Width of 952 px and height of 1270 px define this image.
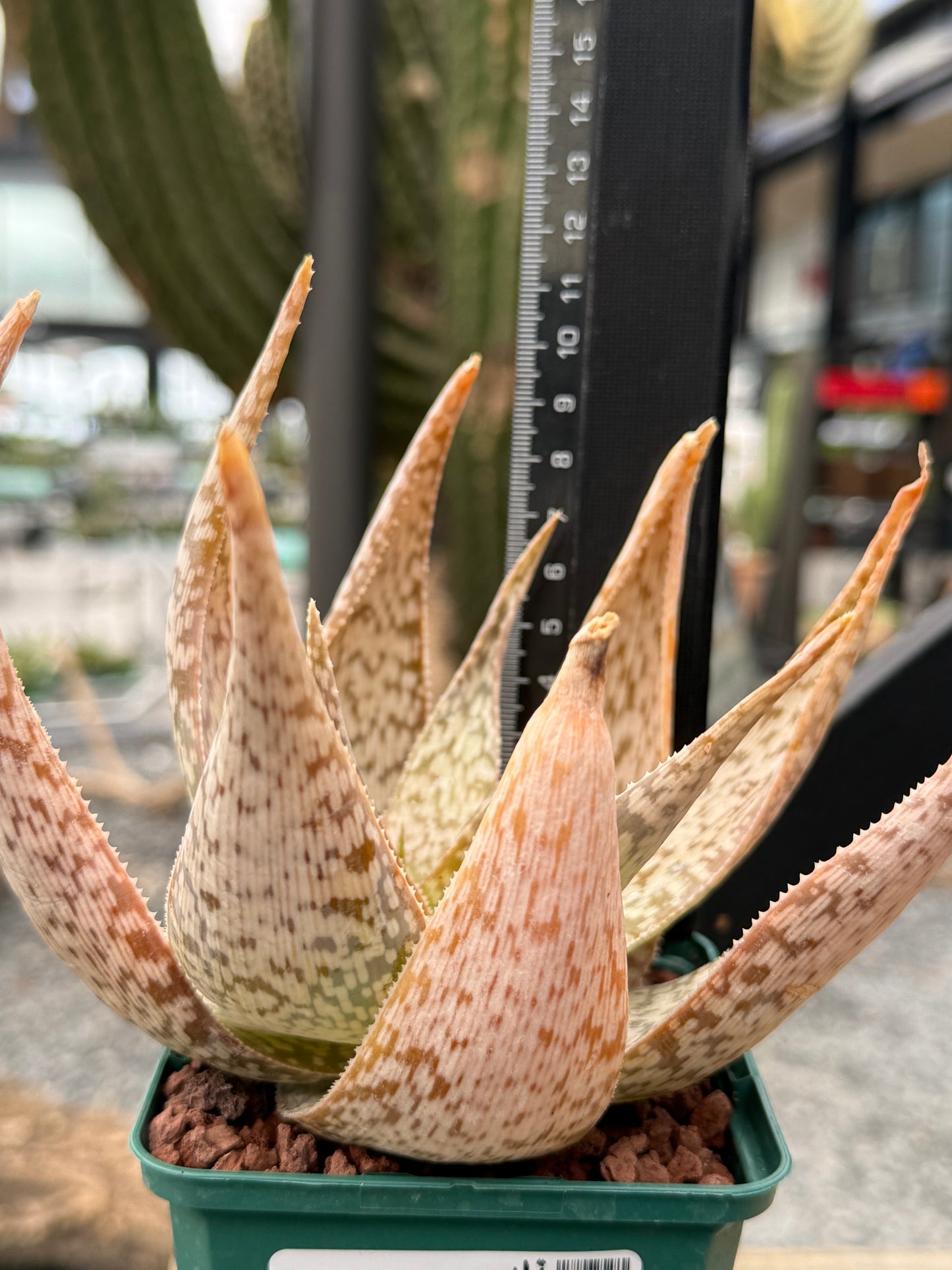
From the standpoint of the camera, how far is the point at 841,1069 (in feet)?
3.83

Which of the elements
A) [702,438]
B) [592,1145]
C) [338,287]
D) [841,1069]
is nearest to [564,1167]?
[592,1145]

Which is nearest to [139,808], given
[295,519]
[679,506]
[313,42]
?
[313,42]

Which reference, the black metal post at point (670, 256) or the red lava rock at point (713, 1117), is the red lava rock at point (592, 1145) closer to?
the red lava rock at point (713, 1117)

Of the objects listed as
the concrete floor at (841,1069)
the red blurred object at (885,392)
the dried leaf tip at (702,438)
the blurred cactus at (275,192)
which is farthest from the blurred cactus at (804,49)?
the dried leaf tip at (702,438)

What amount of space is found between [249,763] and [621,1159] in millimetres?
160

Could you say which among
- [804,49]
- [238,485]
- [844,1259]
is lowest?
[844,1259]

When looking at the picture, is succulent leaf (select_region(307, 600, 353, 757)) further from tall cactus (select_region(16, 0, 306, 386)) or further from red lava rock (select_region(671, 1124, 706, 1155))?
tall cactus (select_region(16, 0, 306, 386))

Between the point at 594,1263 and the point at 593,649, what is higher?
the point at 593,649

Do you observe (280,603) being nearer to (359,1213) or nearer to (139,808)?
(359,1213)

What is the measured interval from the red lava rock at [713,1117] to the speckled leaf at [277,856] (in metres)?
0.11

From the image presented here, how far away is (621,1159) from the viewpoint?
29 cm

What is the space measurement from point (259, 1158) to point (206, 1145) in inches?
0.6

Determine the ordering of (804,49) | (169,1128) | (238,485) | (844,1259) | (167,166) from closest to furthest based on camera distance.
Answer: (238,485) → (169,1128) → (844,1259) → (167,166) → (804,49)

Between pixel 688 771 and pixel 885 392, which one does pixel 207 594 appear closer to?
pixel 688 771
